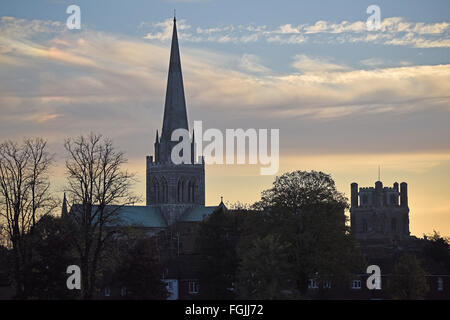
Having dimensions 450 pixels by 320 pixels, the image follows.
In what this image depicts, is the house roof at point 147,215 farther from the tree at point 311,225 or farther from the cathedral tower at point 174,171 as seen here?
the tree at point 311,225

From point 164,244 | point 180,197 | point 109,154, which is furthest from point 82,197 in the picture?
point 180,197

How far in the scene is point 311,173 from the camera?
87938 millimetres

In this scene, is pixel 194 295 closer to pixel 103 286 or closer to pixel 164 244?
pixel 103 286

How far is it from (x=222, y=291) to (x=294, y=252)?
Answer: 7.44 meters

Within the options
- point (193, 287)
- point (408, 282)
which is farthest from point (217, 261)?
point (408, 282)

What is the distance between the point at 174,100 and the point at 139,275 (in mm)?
93033

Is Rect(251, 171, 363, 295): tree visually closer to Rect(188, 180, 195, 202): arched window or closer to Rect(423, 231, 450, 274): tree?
Rect(423, 231, 450, 274): tree

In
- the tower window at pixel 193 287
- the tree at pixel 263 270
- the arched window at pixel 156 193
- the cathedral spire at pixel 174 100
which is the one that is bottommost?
the tower window at pixel 193 287

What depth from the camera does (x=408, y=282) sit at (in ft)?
285

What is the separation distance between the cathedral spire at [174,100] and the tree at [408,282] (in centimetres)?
8246

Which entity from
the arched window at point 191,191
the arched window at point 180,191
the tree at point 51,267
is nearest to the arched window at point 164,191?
the arched window at point 180,191

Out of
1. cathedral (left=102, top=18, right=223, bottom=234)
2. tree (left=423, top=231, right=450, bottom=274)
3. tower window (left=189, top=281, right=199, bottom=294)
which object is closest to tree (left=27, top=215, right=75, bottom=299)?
tower window (left=189, top=281, right=199, bottom=294)

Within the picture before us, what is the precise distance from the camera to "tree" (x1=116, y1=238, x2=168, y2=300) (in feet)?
244

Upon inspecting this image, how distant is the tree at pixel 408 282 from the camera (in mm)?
86250
